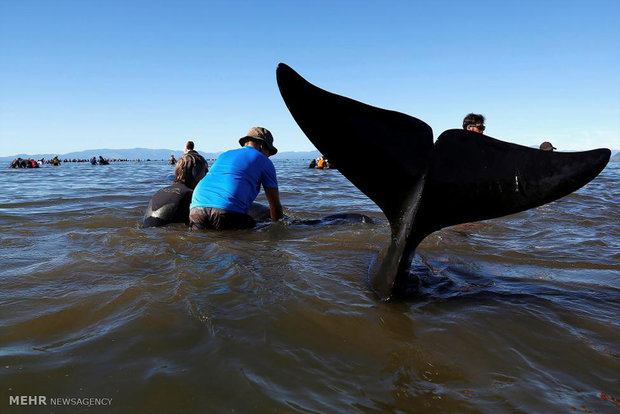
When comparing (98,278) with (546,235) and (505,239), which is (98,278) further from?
(546,235)

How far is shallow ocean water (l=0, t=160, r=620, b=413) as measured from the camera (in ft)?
6.45

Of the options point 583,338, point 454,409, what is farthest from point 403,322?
point 583,338

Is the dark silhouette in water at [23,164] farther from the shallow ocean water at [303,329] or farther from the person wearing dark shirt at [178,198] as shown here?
the shallow ocean water at [303,329]

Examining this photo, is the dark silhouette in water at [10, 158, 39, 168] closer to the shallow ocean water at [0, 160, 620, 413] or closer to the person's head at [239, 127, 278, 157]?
the shallow ocean water at [0, 160, 620, 413]

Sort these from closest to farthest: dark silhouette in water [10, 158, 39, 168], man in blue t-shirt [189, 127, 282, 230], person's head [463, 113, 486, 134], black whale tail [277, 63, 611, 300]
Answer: black whale tail [277, 63, 611, 300]
man in blue t-shirt [189, 127, 282, 230]
person's head [463, 113, 486, 134]
dark silhouette in water [10, 158, 39, 168]

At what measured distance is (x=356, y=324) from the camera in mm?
2801

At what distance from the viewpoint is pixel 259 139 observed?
6.44m

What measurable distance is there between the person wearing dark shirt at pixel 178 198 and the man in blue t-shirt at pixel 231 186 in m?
0.77

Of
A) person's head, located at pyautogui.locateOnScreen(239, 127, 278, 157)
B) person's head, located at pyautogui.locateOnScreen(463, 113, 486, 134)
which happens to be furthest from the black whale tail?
person's head, located at pyautogui.locateOnScreen(463, 113, 486, 134)

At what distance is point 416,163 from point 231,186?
12.7ft

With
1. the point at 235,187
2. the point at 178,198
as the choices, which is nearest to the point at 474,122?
the point at 235,187

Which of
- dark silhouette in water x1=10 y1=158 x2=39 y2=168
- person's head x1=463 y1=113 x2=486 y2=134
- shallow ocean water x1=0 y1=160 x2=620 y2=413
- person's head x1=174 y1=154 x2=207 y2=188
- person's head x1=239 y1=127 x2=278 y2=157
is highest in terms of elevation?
person's head x1=463 y1=113 x2=486 y2=134

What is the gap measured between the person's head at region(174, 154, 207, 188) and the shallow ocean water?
230cm

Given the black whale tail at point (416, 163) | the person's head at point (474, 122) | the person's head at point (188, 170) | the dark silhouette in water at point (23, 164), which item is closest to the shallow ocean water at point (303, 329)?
the black whale tail at point (416, 163)
